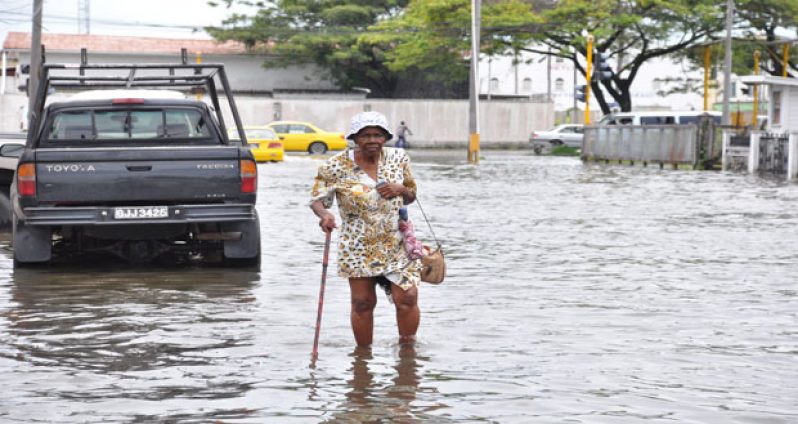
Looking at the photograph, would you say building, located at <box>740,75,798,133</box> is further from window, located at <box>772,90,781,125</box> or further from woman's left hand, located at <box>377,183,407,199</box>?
woman's left hand, located at <box>377,183,407,199</box>

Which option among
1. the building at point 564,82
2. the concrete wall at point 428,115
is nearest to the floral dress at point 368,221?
the concrete wall at point 428,115

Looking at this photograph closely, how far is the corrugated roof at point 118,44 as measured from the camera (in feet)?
254

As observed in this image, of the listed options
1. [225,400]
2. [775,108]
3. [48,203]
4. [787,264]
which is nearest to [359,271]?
[225,400]

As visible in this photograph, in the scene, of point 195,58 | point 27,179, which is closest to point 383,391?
point 27,179

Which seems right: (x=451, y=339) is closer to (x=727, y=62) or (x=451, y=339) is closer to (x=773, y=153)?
(x=773, y=153)

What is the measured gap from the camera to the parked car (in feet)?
192

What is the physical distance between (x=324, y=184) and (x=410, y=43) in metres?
57.6

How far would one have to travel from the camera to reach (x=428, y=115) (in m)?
68.1

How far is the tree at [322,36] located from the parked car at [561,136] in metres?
14.0

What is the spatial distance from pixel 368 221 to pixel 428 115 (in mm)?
60036

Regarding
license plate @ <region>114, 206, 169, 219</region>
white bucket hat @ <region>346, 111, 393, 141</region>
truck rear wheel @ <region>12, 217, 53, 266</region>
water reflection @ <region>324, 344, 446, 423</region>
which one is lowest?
water reflection @ <region>324, 344, 446, 423</region>

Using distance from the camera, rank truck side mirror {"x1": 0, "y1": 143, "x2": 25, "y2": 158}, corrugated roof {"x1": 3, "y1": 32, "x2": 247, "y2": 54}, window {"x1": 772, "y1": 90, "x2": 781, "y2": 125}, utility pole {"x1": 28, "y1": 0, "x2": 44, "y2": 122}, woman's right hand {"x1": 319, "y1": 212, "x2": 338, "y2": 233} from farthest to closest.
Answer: corrugated roof {"x1": 3, "y1": 32, "x2": 247, "y2": 54} → window {"x1": 772, "y1": 90, "x2": 781, "y2": 125} → utility pole {"x1": 28, "y1": 0, "x2": 44, "y2": 122} → truck side mirror {"x1": 0, "y1": 143, "x2": 25, "y2": 158} → woman's right hand {"x1": 319, "y1": 212, "x2": 338, "y2": 233}

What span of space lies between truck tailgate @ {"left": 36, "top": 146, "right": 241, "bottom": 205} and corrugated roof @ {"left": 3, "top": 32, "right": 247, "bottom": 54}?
6435 centimetres

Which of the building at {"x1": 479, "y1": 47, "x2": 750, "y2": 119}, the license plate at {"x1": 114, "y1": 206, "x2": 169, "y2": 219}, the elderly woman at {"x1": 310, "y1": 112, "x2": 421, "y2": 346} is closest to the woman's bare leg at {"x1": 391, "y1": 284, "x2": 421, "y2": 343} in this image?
the elderly woman at {"x1": 310, "y1": 112, "x2": 421, "y2": 346}
